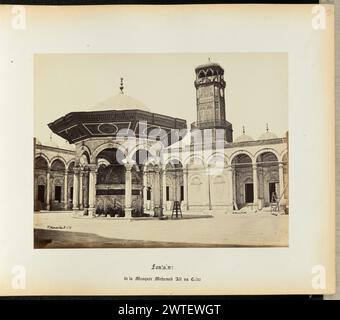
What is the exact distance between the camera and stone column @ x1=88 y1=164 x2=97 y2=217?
0.95 meters

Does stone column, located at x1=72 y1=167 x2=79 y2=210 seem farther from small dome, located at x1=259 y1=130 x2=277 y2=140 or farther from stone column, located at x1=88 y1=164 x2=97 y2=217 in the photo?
small dome, located at x1=259 y1=130 x2=277 y2=140

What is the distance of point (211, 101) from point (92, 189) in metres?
0.25

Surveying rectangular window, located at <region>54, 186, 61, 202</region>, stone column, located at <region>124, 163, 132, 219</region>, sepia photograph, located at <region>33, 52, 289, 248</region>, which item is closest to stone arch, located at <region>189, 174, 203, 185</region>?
sepia photograph, located at <region>33, 52, 289, 248</region>

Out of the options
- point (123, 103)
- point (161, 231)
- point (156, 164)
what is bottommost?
point (161, 231)

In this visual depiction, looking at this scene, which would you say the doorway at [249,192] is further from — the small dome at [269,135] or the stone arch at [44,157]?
the stone arch at [44,157]

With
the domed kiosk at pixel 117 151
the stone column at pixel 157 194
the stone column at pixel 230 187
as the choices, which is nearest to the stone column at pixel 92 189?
the domed kiosk at pixel 117 151

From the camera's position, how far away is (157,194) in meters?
0.95

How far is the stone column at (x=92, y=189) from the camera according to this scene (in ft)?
3.10

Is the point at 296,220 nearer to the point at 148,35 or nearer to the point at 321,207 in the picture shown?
the point at 321,207

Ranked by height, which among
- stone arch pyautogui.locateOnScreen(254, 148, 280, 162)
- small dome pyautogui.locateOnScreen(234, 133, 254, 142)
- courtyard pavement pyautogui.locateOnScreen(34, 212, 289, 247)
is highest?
small dome pyautogui.locateOnScreen(234, 133, 254, 142)

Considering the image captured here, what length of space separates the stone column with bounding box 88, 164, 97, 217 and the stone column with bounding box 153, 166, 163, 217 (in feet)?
0.34

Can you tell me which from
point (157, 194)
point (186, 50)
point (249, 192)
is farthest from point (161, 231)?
point (186, 50)

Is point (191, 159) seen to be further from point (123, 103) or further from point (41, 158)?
point (41, 158)
